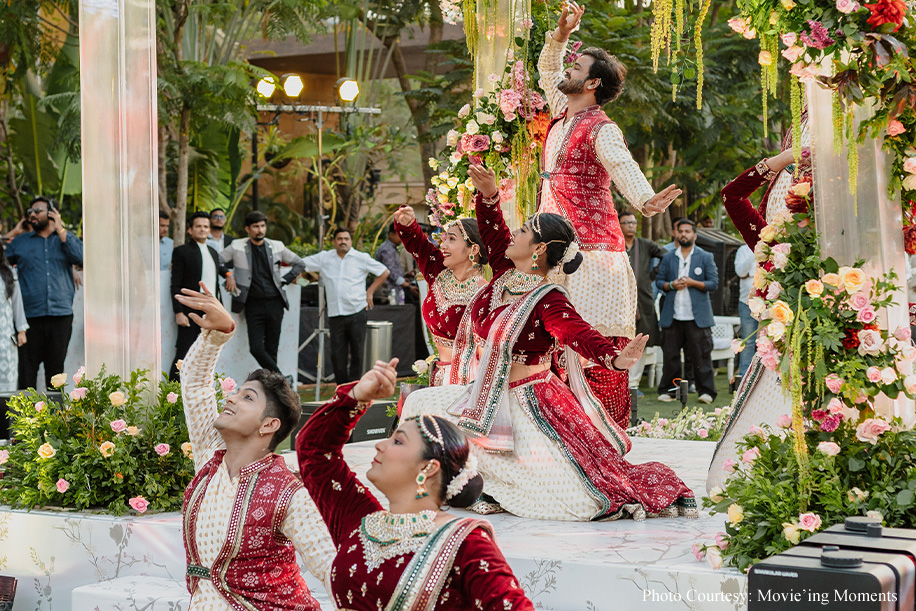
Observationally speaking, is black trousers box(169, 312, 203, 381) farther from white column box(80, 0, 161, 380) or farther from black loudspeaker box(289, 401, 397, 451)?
white column box(80, 0, 161, 380)

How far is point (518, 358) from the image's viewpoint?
4379 millimetres

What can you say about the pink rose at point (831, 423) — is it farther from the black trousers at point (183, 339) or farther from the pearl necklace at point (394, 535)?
the black trousers at point (183, 339)

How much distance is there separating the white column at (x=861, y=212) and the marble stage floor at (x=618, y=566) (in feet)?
2.46

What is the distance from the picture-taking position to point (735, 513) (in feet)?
10.7

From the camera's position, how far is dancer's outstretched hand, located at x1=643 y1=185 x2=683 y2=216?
4402mm

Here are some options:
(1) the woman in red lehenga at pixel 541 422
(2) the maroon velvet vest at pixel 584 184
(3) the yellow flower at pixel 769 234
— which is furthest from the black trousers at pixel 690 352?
(3) the yellow flower at pixel 769 234

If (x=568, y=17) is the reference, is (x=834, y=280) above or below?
below

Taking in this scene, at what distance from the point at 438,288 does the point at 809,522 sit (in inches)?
117

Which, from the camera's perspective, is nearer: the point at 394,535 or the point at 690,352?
the point at 394,535

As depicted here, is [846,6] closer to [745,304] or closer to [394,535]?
[394,535]

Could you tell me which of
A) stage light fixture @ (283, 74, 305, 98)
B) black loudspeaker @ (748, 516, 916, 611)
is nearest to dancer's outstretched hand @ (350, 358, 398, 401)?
black loudspeaker @ (748, 516, 916, 611)

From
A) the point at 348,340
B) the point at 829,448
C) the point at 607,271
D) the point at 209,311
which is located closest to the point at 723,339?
the point at 348,340

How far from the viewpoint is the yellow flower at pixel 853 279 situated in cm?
321

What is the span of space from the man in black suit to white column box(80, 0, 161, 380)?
367 centimetres
